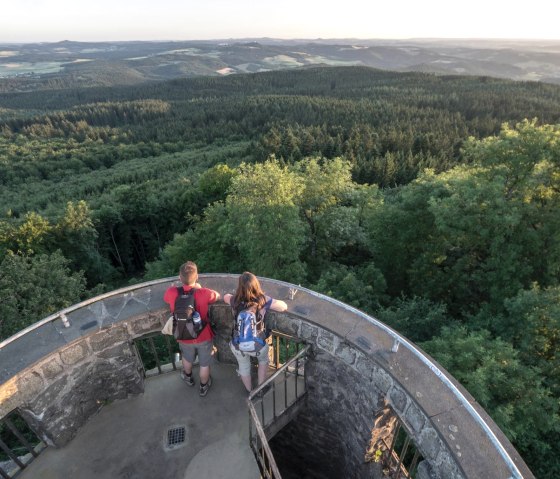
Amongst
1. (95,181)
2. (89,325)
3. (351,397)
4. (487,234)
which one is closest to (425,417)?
(351,397)

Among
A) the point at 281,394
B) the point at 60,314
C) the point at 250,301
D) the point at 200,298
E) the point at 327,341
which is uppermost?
the point at 250,301

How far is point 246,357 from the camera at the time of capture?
668 centimetres

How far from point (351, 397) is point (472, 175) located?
14.0 meters

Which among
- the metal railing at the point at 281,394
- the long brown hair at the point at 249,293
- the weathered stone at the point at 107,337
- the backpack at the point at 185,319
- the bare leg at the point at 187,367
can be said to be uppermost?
the long brown hair at the point at 249,293

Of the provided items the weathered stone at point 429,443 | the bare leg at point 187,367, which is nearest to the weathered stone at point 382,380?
the weathered stone at point 429,443

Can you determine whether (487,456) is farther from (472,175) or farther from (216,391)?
(472,175)

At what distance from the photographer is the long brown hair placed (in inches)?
235

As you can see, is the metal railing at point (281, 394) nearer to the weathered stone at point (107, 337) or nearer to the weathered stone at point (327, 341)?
the weathered stone at point (327, 341)

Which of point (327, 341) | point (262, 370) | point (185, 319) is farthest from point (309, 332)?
point (185, 319)

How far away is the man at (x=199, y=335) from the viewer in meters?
6.33

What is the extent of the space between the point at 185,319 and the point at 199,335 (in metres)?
0.53

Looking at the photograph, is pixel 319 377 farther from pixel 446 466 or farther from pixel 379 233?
pixel 379 233

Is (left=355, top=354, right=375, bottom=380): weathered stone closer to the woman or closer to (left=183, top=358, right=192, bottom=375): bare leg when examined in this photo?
the woman

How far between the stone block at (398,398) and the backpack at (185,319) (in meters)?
3.37
